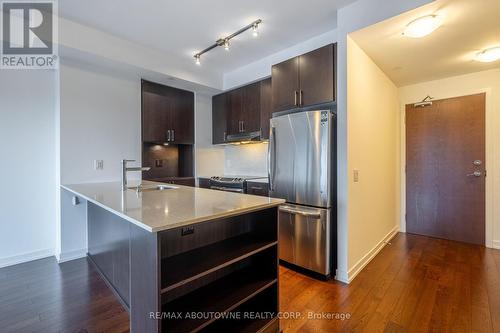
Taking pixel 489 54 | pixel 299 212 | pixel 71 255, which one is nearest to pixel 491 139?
pixel 489 54

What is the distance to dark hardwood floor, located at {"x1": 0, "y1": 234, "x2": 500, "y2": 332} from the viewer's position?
5.82ft

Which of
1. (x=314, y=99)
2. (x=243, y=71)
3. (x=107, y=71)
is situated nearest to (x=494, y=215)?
(x=314, y=99)

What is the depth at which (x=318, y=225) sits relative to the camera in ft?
8.02

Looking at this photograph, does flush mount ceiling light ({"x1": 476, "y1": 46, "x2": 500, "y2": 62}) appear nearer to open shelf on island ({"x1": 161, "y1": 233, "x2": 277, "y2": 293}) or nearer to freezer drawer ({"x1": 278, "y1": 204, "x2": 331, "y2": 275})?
freezer drawer ({"x1": 278, "y1": 204, "x2": 331, "y2": 275})

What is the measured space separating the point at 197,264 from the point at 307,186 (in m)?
1.53

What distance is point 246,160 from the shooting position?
4.38 meters

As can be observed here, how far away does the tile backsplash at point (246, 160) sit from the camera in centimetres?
412

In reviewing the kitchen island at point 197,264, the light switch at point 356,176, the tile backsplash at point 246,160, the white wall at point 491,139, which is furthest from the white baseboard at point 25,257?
the white wall at point 491,139

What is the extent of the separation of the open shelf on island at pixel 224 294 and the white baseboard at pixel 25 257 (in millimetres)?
2627

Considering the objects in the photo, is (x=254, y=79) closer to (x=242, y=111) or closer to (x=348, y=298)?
(x=242, y=111)

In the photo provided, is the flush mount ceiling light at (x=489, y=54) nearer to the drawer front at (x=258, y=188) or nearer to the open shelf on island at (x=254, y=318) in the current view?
the drawer front at (x=258, y=188)

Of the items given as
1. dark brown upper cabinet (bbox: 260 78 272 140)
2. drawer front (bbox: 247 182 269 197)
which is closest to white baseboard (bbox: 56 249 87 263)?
drawer front (bbox: 247 182 269 197)

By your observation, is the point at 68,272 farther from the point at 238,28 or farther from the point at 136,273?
the point at 238,28

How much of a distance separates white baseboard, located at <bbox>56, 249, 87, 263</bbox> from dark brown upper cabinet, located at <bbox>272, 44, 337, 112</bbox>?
9.94 feet
